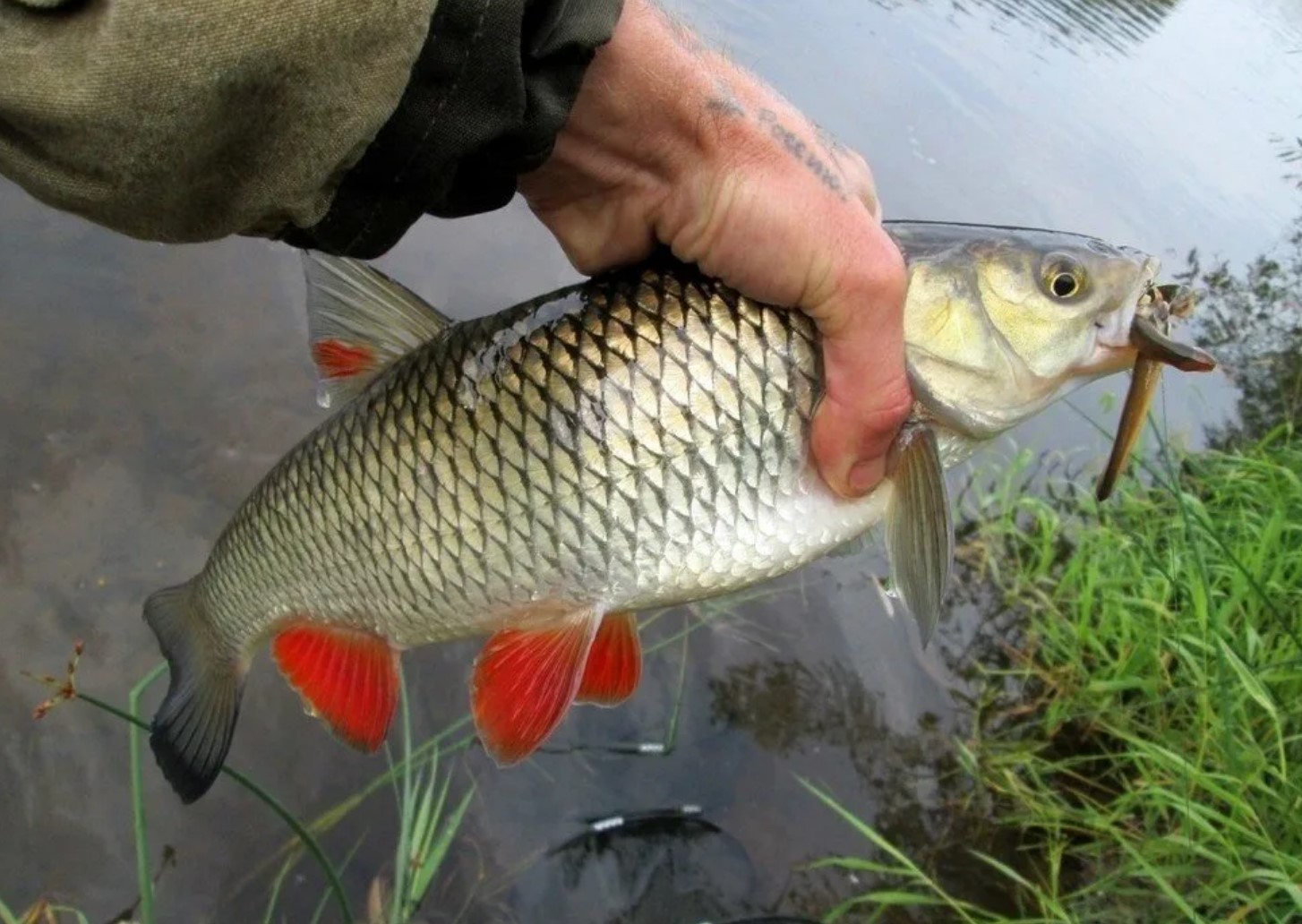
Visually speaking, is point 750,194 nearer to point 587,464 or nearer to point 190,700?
point 587,464

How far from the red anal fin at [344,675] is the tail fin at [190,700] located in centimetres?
12

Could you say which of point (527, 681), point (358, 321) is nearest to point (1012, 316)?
point (527, 681)

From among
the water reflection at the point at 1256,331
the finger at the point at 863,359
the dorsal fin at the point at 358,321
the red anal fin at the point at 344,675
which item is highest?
the finger at the point at 863,359

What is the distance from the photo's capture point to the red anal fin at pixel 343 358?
171 cm

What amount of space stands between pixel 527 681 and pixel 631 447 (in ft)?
1.43

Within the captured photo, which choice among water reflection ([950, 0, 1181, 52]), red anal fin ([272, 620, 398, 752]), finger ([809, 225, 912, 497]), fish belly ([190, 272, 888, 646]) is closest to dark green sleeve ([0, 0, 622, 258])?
fish belly ([190, 272, 888, 646])

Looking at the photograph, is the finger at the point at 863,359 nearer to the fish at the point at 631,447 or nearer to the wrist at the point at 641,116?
the fish at the point at 631,447

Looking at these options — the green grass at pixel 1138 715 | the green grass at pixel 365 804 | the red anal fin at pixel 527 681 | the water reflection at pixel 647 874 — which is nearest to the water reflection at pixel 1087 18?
the green grass at pixel 1138 715

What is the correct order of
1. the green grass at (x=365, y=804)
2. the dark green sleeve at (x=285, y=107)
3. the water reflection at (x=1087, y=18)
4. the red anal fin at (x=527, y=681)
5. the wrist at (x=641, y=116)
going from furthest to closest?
the water reflection at (x=1087, y=18) → the green grass at (x=365, y=804) → the red anal fin at (x=527, y=681) → the wrist at (x=641, y=116) → the dark green sleeve at (x=285, y=107)

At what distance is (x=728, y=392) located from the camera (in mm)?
1481

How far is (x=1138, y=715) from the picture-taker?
2918mm

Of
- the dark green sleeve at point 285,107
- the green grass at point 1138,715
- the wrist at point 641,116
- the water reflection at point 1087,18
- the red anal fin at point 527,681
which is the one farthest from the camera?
the water reflection at point 1087,18

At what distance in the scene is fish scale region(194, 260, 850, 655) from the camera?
1.49 meters

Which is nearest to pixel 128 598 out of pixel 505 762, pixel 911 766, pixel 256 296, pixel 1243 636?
pixel 256 296
